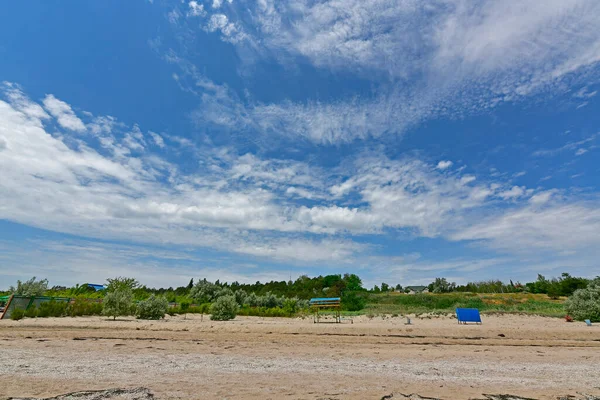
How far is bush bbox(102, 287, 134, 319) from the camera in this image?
2694cm

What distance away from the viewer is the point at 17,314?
24469mm

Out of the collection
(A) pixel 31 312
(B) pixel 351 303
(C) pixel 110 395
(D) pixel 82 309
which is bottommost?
(C) pixel 110 395

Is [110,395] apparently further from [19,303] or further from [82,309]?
[82,309]

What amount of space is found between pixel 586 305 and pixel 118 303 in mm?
39919

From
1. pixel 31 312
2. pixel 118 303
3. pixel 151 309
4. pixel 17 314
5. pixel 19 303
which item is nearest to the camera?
pixel 17 314

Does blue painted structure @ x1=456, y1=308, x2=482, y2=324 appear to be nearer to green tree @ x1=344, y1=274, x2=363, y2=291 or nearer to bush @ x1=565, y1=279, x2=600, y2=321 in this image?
bush @ x1=565, y1=279, x2=600, y2=321

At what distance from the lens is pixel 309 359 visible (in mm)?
11250

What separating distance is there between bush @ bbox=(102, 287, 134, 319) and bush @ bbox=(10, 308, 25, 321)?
5283 millimetres

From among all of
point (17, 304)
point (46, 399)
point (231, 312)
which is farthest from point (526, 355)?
point (17, 304)

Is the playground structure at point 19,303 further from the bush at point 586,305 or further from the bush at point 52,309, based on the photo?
the bush at point 586,305

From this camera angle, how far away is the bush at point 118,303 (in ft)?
88.4

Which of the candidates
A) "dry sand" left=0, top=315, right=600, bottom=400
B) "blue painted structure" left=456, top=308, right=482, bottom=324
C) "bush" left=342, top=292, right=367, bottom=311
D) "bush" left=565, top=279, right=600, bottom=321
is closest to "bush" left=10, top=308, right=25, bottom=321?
"dry sand" left=0, top=315, right=600, bottom=400

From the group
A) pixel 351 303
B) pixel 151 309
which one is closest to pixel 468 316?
pixel 151 309

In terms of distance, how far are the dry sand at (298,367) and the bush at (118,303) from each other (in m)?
12.3
